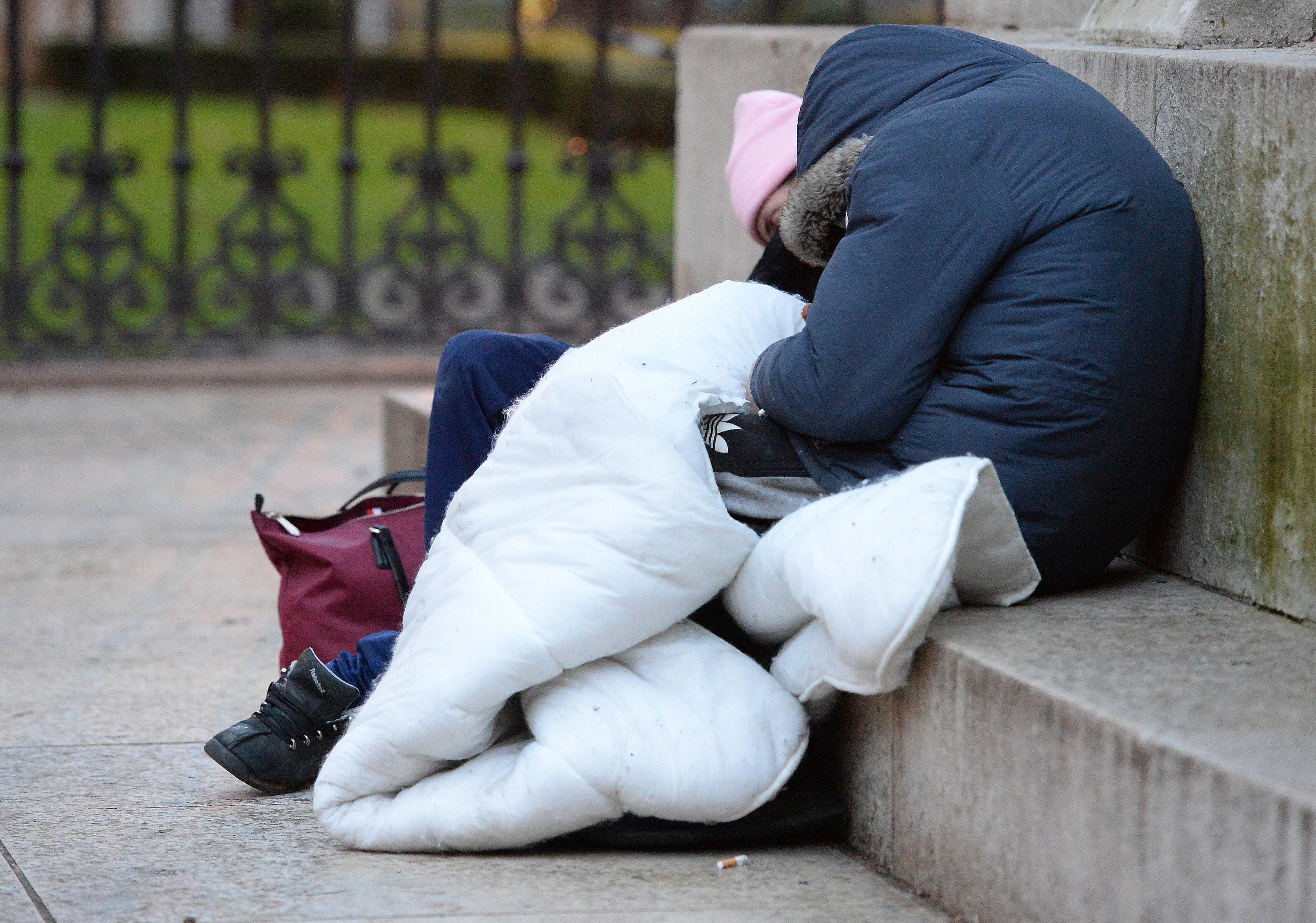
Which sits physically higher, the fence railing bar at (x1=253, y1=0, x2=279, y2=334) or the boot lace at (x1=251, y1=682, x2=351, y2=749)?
the fence railing bar at (x1=253, y1=0, x2=279, y2=334)

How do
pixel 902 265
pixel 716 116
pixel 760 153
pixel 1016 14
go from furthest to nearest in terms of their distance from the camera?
pixel 716 116 < pixel 1016 14 < pixel 760 153 < pixel 902 265

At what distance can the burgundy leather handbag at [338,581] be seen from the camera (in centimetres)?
299

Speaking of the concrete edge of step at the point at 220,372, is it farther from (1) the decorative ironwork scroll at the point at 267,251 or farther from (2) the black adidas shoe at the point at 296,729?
(2) the black adidas shoe at the point at 296,729

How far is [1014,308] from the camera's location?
7.41 feet

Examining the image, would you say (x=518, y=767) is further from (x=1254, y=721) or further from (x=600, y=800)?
(x=1254, y=721)

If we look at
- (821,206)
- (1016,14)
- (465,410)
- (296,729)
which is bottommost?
(296,729)

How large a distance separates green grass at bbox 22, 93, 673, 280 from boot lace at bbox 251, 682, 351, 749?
307 inches

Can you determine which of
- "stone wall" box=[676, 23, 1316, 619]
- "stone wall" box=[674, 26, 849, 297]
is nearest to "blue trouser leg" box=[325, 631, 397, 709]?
"stone wall" box=[676, 23, 1316, 619]

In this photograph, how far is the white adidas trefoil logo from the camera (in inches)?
96.7

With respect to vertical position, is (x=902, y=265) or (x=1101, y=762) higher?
(x=902, y=265)

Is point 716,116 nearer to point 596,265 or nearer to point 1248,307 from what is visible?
point 1248,307

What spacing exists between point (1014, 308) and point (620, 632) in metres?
0.72

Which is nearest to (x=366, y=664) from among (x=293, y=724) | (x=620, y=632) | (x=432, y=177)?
(x=293, y=724)

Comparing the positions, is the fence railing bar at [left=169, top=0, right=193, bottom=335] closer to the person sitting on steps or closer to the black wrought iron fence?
the black wrought iron fence
